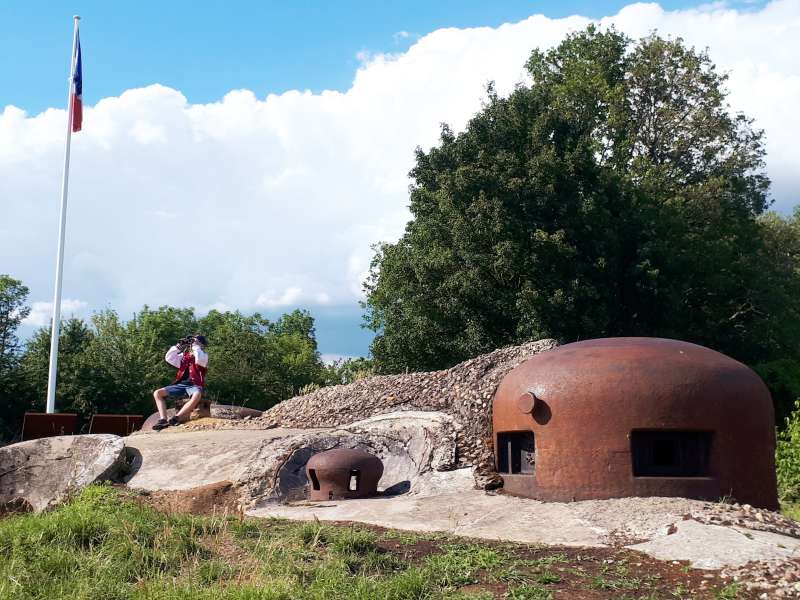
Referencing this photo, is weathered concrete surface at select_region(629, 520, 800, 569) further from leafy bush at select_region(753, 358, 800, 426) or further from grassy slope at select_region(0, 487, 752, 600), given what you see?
leafy bush at select_region(753, 358, 800, 426)

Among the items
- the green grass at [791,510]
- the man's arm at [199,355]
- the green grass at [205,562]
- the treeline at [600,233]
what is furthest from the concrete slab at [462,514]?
the treeline at [600,233]

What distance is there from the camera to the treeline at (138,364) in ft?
93.2

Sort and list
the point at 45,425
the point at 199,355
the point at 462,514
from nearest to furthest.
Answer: the point at 462,514, the point at 199,355, the point at 45,425

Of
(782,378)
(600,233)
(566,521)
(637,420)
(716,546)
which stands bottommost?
(716,546)

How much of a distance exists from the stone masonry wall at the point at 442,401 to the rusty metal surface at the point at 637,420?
1.55 meters

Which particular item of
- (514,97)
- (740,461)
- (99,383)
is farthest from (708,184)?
(99,383)

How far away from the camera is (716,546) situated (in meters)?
8.25

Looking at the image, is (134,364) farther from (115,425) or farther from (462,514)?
(462,514)

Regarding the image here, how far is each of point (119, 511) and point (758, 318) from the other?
77.4 feet

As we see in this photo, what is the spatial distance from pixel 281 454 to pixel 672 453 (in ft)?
19.4

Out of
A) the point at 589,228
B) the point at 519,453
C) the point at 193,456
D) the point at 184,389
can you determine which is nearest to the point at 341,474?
the point at 519,453

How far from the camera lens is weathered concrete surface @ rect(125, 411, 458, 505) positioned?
12.9m

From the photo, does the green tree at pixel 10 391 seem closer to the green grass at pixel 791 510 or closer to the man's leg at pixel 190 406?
the man's leg at pixel 190 406

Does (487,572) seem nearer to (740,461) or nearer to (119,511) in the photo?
(119,511)
